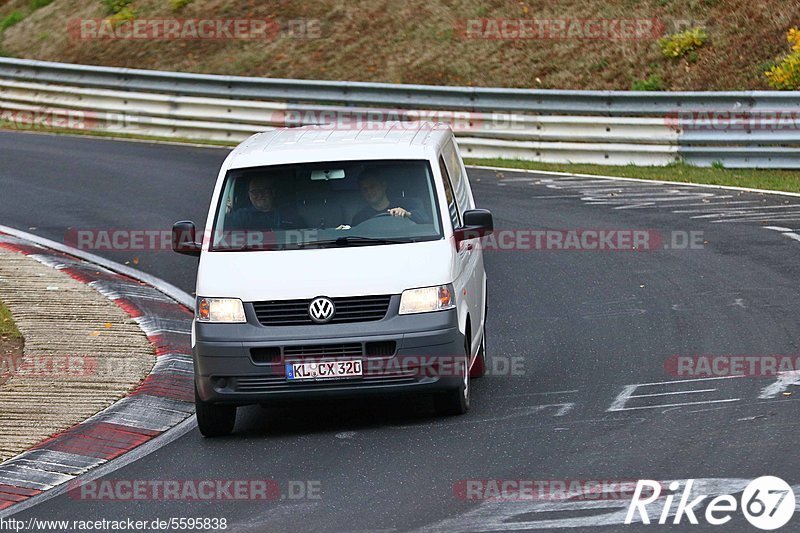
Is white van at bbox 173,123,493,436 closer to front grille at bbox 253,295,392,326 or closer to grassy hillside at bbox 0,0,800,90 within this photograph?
front grille at bbox 253,295,392,326

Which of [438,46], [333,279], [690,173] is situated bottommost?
[333,279]

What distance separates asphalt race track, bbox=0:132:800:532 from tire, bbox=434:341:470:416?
0.09m

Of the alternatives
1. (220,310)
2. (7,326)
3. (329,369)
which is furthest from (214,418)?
(7,326)

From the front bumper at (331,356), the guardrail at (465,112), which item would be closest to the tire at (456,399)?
the front bumper at (331,356)

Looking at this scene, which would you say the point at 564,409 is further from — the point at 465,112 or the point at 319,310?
the point at 465,112

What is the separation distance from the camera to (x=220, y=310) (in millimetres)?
9156

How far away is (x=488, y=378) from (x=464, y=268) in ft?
3.96

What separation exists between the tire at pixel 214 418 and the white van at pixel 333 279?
11mm

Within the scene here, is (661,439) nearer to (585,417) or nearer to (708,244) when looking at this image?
(585,417)

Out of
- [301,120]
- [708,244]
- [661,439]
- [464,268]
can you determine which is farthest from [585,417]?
[301,120]

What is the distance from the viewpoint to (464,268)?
9.88 metres

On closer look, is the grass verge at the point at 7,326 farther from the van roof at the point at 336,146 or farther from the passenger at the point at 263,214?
the passenger at the point at 263,214

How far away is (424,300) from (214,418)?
5.44 ft

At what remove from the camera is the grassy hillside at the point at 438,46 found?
78.5 ft
